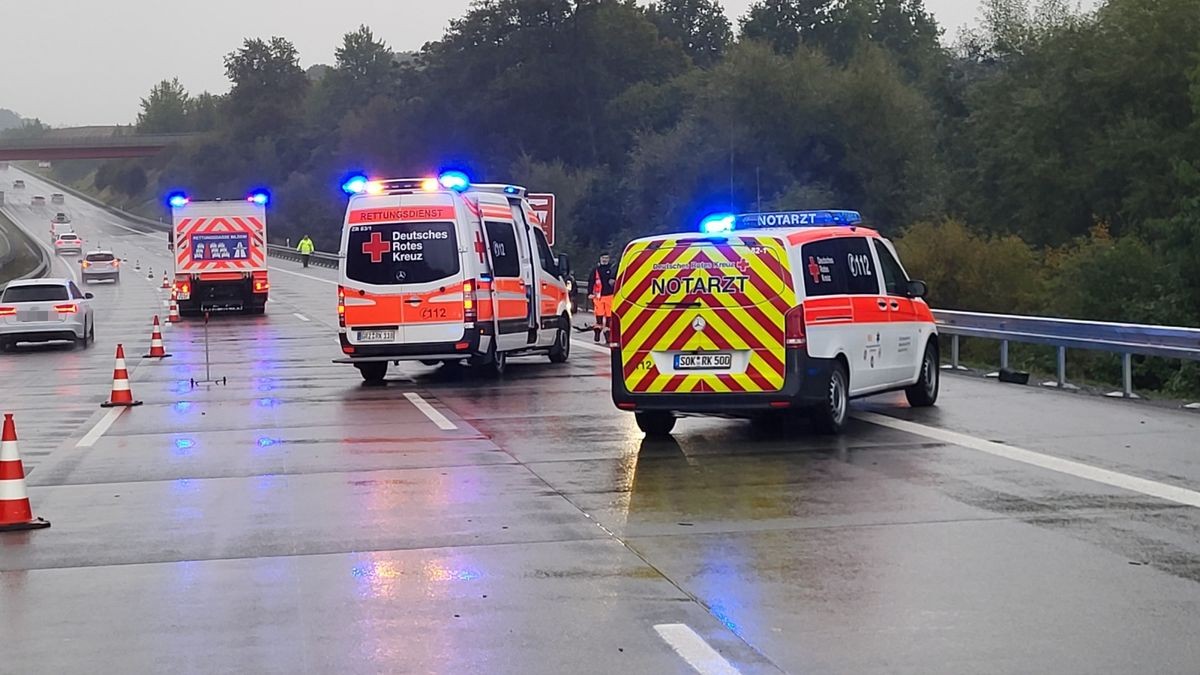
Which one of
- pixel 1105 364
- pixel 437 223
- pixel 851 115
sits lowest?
pixel 1105 364

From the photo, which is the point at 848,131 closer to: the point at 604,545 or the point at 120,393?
the point at 120,393

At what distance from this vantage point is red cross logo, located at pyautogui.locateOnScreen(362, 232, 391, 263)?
21.3m

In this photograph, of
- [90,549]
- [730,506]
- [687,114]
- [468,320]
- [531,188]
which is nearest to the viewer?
[90,549]

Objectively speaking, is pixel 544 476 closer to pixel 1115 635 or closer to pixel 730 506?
pixel 730 506

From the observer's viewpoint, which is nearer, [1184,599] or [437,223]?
[1184,599]

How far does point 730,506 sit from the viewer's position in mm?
10680

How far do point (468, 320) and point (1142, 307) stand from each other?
21.3 metres

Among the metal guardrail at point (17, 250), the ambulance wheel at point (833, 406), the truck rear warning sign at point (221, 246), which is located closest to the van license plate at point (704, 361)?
the ambulance wheel at point (833, 406)

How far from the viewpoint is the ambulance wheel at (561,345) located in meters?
24.5

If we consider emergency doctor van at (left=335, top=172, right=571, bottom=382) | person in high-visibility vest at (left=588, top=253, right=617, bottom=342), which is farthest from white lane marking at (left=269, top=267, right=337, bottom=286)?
emergency doctor van at (left=335, top=172, right=571, bottom=382)

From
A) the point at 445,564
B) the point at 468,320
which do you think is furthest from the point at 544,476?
the point at 468,320

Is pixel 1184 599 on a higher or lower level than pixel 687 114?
lower

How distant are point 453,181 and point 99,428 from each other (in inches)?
256

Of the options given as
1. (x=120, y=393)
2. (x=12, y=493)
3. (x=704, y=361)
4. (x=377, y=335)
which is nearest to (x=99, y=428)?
(x=120, y=393)
